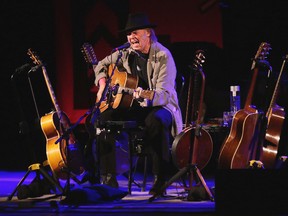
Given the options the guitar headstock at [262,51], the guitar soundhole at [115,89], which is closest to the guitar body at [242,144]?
the guitar headstock at [262,51]

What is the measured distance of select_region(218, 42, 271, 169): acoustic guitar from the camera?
18.7 ft

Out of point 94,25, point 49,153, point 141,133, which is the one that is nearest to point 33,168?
point 49,153

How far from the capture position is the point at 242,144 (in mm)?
5754

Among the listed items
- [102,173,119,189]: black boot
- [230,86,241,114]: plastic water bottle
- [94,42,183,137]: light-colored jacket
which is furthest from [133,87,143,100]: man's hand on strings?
[230,86,241,114]: plastic water bottle

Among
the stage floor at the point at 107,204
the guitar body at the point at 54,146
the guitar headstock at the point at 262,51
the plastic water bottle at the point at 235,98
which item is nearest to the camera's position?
the stage floor at the point at 107,204

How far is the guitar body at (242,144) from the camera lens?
18.7 ft

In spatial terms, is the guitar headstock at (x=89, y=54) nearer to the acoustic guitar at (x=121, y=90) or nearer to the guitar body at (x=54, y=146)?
the acoustic guitar at (x=121, y=90)

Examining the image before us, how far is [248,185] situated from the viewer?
4.26m

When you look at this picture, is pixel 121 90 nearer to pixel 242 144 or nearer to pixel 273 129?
pixel 242 144

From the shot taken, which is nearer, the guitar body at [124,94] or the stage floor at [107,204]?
the stage floor at [107,204]

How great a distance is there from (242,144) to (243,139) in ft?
0.16

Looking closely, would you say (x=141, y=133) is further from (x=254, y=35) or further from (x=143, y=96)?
(x=254, y=35)

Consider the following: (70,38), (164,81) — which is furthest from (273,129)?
(70,38)

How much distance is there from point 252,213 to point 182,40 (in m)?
4.12
